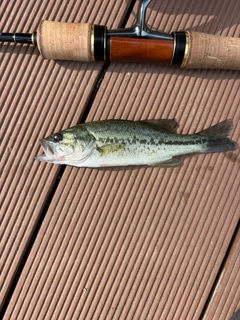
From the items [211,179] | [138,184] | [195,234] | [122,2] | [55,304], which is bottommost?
[55,304]

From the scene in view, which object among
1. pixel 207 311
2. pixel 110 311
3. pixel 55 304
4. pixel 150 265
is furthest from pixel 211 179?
pixel 55 304

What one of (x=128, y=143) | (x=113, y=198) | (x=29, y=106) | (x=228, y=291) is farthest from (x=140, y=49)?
(x=228, y=291)

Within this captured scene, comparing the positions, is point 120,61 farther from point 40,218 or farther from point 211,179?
point 40,218

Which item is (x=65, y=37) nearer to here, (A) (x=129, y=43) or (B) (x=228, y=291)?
(A) (x=129, y=43)

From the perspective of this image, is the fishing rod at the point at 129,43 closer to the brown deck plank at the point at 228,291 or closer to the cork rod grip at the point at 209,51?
the cork rod grip at the point at 209,51

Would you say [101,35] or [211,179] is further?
[211,179]

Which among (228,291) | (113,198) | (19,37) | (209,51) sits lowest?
(228,291)
